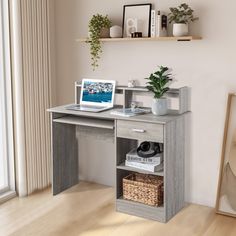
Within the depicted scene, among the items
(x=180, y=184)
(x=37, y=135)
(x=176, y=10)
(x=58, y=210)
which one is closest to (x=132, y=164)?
(x=180, y=184)

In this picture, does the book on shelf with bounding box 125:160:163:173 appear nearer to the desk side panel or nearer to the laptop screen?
the desk side panel

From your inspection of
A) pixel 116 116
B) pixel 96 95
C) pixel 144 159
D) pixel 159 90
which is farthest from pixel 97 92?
pixel 144 159

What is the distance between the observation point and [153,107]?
3.31 metres

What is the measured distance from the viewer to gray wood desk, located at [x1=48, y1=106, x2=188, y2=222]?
3160mm

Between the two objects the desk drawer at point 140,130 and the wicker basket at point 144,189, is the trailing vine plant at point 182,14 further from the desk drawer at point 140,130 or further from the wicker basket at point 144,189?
the wicker basket at point 144,189

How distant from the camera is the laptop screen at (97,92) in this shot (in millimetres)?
3650

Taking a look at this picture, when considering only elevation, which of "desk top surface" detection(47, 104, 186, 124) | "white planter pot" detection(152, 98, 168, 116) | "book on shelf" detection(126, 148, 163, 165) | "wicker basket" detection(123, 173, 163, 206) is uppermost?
"white planter pot" detection(152, 98, 168, 116)

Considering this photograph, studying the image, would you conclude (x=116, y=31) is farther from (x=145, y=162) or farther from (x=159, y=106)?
(x=145, y=162)

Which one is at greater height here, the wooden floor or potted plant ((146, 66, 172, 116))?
potted plant ((146, 66, 172, 116))

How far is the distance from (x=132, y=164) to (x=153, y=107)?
466 mm

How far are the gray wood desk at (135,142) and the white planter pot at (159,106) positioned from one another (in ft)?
0.20

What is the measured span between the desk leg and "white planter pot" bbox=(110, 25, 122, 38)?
88cm

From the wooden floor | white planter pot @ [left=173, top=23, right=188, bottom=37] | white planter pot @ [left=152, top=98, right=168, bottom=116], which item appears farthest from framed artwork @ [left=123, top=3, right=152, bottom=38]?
the wooden floor

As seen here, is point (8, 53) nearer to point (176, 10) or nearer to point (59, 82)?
point (59, 82)
